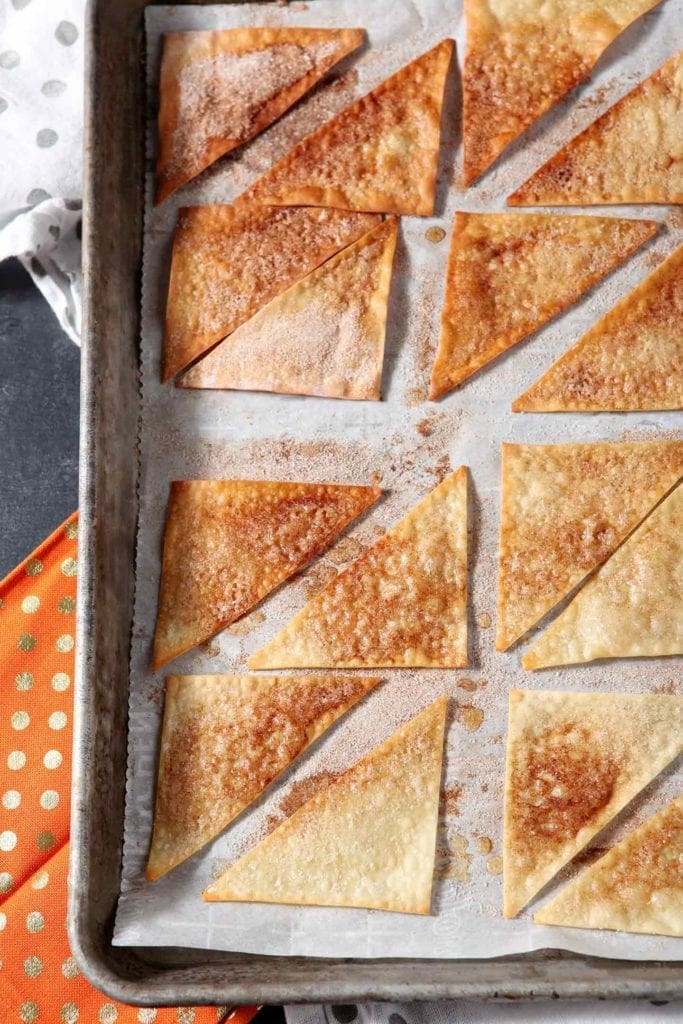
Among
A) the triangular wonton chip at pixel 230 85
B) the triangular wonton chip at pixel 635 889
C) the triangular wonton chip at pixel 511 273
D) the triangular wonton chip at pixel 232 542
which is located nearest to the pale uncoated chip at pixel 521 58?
the triangular wonton chip at pixel 511 273

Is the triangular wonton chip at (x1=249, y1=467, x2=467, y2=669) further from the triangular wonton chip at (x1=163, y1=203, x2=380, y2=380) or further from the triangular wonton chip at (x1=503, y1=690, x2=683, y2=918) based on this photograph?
the triangular wonton chip at (x1=163, y1=203, x2=380, y2=380)

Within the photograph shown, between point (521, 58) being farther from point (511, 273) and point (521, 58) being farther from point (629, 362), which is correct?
point (629, 362)

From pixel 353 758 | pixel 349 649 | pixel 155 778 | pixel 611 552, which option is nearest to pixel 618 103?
pixel 611 552

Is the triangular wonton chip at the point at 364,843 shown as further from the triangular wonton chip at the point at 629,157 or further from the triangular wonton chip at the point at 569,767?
the triangular wonton chip at the point at 629,157

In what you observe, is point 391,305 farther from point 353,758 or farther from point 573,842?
point 573,842

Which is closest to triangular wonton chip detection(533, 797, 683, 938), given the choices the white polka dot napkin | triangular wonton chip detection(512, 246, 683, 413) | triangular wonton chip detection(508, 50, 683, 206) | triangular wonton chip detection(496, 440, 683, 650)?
triangular wonton chip detection(496, 440, 683, 650)

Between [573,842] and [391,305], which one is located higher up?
[391,305]
